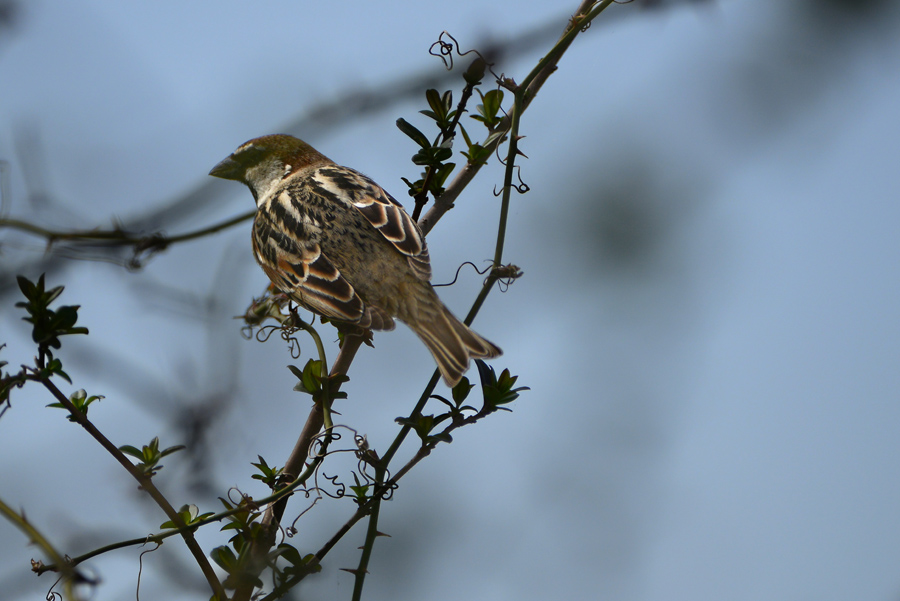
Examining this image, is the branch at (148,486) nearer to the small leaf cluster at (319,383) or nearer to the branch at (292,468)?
the branch at (292,468)

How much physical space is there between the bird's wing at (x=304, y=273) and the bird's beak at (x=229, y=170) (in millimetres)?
725

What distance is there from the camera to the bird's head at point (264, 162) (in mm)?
5234

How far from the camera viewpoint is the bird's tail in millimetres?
2729

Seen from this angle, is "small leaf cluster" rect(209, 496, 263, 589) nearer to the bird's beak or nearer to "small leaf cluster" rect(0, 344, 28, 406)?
"small leaf cluster" rect(0, 344, 28, 406)

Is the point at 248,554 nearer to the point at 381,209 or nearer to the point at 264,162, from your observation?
the point at 381,209

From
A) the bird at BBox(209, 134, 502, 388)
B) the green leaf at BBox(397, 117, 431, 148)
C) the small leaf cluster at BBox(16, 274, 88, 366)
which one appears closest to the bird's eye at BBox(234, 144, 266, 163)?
the bird at BBox(209, 134, 502, 388)

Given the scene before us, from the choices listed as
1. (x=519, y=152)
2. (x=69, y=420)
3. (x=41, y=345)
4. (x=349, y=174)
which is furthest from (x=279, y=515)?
(x=349, y=174)

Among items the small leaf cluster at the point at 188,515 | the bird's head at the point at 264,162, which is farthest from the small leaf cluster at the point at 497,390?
the bird's head at the point at 264,162

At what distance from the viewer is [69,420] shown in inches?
79.1

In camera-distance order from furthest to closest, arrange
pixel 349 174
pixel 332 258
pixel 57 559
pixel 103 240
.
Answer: pixel 349 174, pixel 332 258, pixel 103 240, pixel 57 559

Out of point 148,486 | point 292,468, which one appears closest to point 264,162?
point 292,468

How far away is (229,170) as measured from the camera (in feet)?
17.2

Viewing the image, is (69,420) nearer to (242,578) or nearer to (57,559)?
(57,559)

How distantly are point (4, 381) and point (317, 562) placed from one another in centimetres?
89
